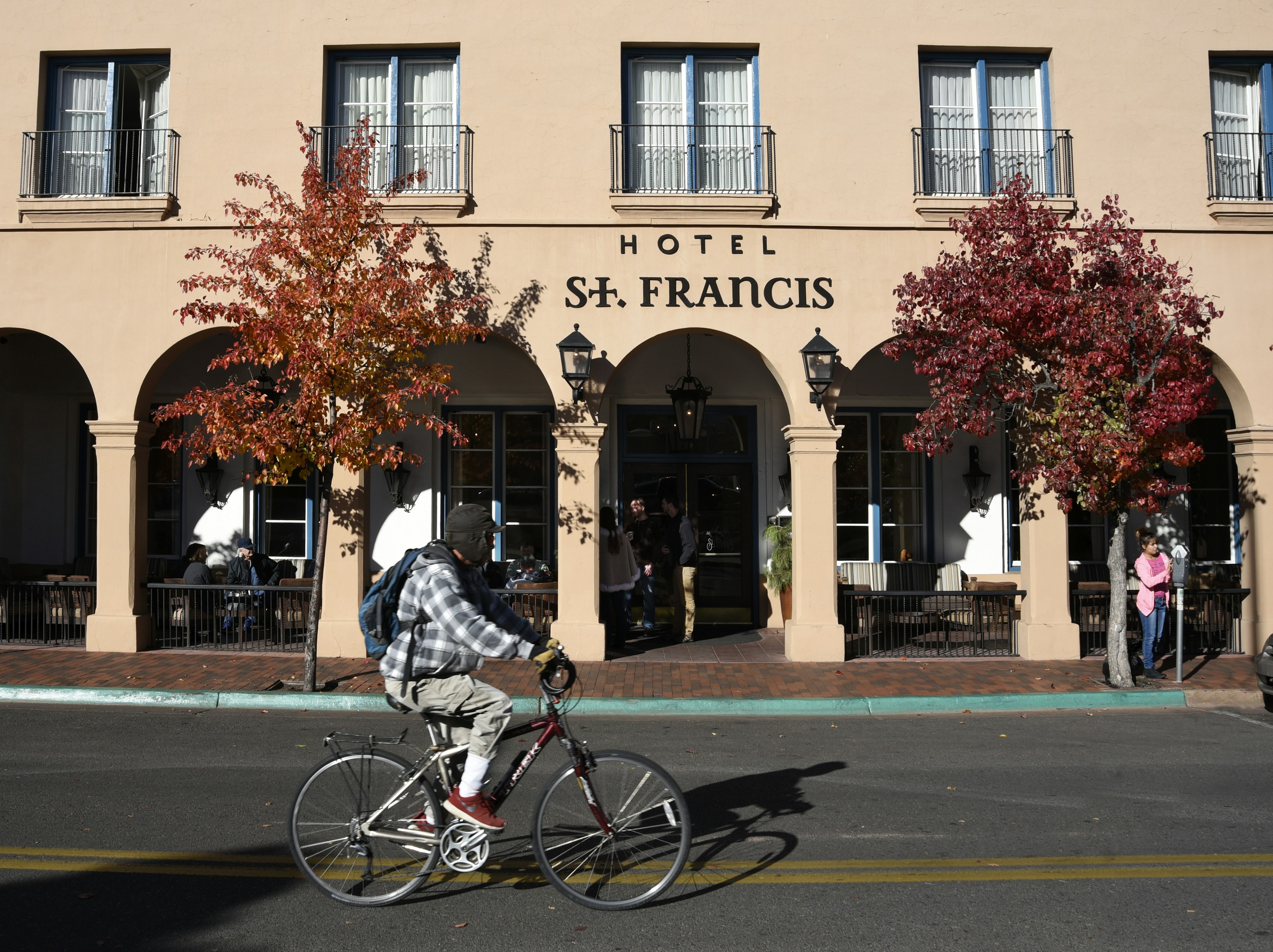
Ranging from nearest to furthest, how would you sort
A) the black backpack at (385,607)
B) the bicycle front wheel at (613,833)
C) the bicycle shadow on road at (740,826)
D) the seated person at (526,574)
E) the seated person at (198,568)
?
the bicycle front wheel at (613,833)
the black backpack at (385,607)
the bicycle shadow on road at (740,826)
the seated person at (198,568)
the seated person at (526,574)

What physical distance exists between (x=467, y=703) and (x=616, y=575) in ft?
27.1

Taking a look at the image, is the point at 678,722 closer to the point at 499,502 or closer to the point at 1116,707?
the point at 1116,707

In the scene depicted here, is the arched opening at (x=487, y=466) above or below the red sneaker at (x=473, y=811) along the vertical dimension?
above

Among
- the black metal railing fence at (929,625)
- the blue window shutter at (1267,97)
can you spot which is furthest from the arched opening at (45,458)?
the blue window shutter at (1267,97)

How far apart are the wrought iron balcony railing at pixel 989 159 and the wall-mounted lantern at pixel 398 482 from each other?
26.0 ft

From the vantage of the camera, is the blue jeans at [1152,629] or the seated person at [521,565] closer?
the blue jeans at [1152,629]

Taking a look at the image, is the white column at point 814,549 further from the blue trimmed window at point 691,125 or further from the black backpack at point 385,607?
the black backpack at point 385,607

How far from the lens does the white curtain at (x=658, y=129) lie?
12.4 m

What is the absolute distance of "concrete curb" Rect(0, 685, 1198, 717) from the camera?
9469 mm

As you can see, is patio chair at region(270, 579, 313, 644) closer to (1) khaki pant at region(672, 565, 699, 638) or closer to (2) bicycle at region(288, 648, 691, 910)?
(1) khaki pant at region(672, 565, 699, 638)

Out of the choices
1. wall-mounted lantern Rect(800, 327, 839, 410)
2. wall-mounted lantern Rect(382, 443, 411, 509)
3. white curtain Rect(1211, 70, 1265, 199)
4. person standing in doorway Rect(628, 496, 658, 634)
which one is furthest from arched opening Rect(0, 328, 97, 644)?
white curtain Rect(1211, 70, 1265, 199)

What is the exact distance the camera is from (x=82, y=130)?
12516 millimetres

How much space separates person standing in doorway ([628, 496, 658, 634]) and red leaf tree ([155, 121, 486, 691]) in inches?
139

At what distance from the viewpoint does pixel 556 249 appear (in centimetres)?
1208
